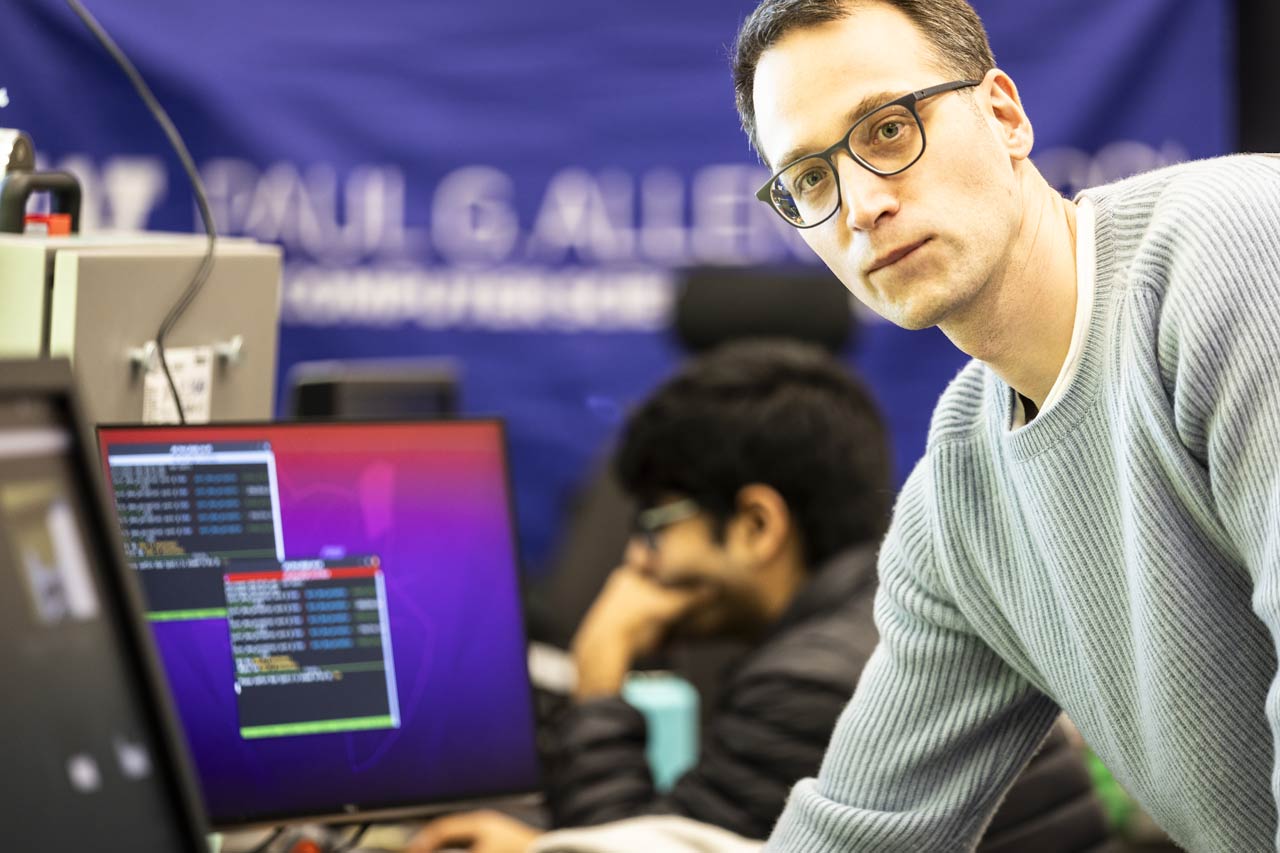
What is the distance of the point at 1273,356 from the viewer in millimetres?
929

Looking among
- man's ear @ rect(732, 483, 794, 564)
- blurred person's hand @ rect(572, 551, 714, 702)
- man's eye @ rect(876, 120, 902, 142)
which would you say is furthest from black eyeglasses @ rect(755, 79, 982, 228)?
blurred person's hand @ rect(572, 551, 714, 702)

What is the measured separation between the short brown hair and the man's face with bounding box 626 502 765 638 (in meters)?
0.90

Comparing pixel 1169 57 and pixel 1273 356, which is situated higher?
pixel 1169 57

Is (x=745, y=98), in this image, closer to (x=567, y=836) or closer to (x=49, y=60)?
(x=567, y=836)

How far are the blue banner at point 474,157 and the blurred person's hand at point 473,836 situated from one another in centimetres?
236

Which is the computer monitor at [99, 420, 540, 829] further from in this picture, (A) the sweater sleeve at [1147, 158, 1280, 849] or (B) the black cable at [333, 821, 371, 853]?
(A) the sweater sleeve at [1147, 158, 1280, 849]

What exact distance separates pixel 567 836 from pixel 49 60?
2927 mm

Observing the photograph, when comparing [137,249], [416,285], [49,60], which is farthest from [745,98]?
[49,60]

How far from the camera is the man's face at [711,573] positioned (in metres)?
2.08

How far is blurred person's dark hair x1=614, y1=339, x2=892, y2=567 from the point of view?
2029 mm

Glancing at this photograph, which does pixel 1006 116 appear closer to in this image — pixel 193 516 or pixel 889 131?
pixel 889 131

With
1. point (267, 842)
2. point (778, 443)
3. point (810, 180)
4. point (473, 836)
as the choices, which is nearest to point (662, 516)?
point (778, 443)

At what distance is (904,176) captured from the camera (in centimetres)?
116

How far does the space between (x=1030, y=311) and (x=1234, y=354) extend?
0.23 m
